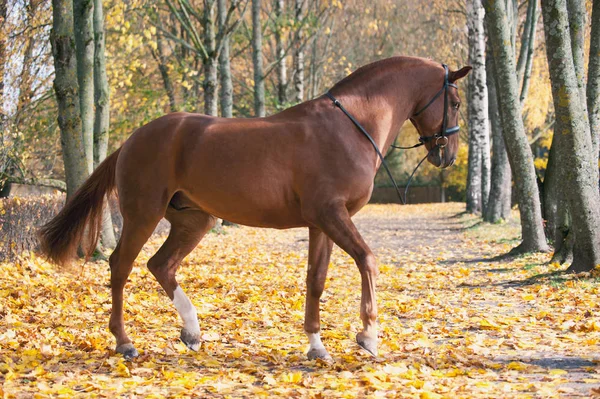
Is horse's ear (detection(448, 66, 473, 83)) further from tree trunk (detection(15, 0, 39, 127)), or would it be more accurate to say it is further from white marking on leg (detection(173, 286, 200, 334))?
tree trunk (detection(15, 0, 39, 127))

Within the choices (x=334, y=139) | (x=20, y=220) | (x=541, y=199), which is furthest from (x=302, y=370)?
(x=541, y=199)

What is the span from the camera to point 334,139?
589 centimetres

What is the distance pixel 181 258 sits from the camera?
6566mm

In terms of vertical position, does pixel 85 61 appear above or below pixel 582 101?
above

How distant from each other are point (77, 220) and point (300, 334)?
229 cm

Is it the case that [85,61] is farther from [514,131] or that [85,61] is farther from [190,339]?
[190,339]

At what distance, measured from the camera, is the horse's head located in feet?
20.7

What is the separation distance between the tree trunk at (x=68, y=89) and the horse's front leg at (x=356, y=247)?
7131 millimetres

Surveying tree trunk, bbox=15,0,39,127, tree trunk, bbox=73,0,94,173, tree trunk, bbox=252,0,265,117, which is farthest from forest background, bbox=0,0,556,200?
tree trunk, bbox=73,0,94,173

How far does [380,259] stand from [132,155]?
8.69m

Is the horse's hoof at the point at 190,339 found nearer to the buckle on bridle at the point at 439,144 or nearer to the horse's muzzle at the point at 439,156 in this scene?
the horse's muzzle at the point at 439,156

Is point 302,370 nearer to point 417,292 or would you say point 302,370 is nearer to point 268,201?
point 268,201

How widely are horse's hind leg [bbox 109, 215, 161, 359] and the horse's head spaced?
2.36 m

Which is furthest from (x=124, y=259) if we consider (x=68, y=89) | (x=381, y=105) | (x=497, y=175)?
(x=497, y=175)
